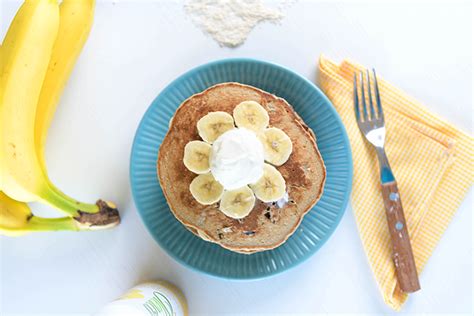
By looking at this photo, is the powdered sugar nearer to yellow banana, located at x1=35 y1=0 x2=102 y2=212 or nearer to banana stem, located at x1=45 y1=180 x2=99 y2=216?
yellow banana, located at x1=35 y1=0 x2=102 y2=212

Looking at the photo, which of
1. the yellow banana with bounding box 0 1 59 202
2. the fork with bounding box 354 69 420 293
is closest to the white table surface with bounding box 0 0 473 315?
the fork with bounding box 354 69 420 293

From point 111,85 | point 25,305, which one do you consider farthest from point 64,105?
point 25,305

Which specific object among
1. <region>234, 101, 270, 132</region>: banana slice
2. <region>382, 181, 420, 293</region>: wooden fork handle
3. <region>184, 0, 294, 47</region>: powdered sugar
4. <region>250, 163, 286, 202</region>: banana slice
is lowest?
<region>382, 181, 420, 293</region>: wooden fork handle

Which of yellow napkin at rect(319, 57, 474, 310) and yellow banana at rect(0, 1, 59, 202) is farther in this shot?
yellow napkin at rect(319, 57, 474, 310)

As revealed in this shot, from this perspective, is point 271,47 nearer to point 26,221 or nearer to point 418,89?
point 418,89

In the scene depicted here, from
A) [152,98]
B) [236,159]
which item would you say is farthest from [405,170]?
[152,98]

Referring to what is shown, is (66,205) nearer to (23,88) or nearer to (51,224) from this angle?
(51,224)

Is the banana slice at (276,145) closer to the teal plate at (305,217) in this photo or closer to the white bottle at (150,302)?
the teal plate at (305,217)
